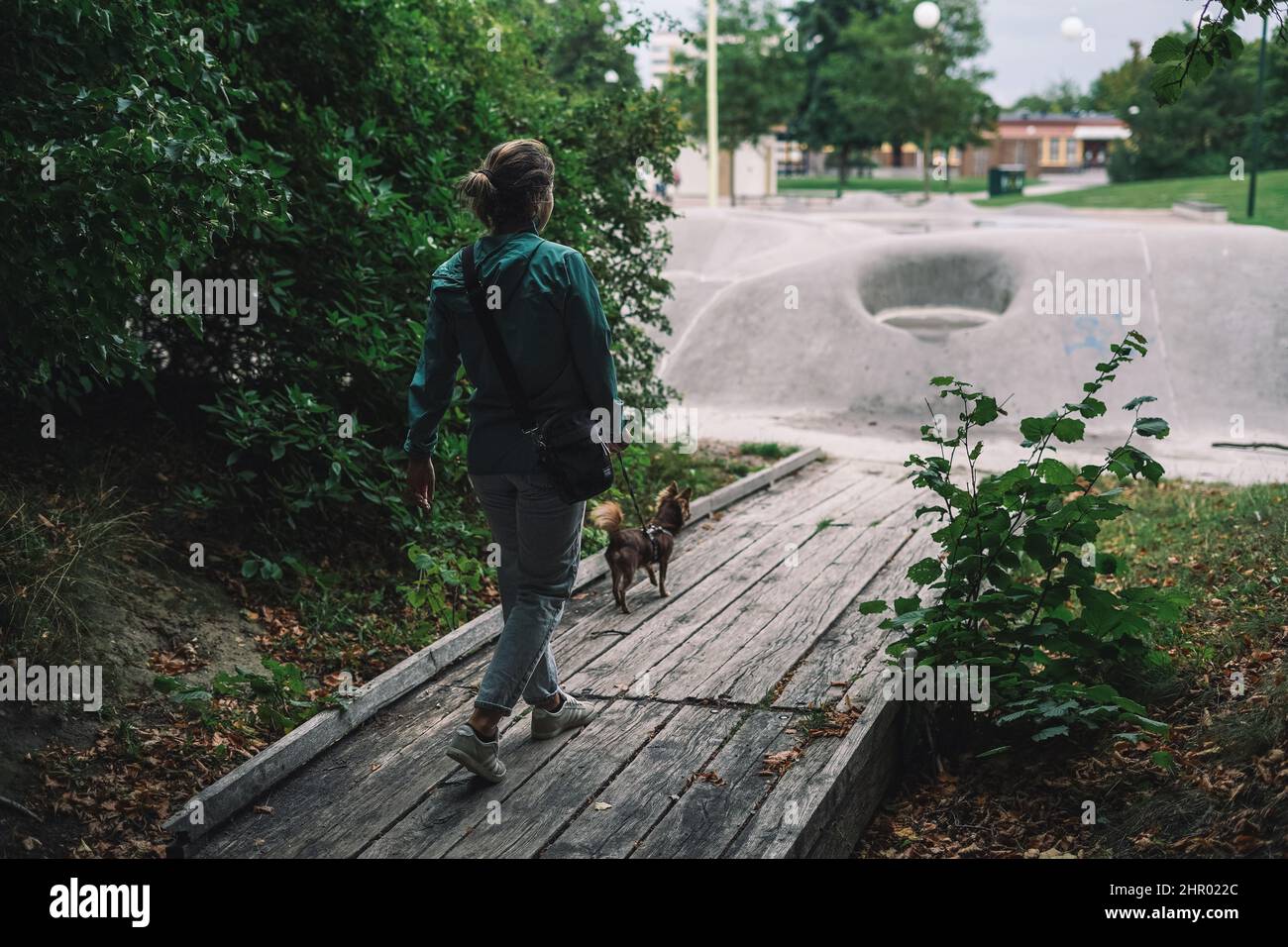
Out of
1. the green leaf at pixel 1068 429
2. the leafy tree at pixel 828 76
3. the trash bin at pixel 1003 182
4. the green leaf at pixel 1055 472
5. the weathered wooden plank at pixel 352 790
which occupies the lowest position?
the weathered wooden plank at pixel 352 790

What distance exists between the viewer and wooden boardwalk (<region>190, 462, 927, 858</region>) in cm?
410

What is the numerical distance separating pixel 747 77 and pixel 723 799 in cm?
4651

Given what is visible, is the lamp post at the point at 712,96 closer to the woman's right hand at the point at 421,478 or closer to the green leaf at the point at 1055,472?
the green leaf at the point at 1055,472

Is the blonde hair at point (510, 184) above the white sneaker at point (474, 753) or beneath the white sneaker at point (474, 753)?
above

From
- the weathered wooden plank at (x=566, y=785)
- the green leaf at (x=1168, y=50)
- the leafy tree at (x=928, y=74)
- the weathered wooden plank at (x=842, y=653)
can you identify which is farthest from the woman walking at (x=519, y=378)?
the leafy tree at (x=928, y=74)

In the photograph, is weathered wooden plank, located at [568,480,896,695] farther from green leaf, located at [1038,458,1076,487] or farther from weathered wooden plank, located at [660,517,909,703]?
green leaf, located at [1038,458,1076,487]

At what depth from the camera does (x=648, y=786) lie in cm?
448

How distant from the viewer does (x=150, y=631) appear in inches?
223

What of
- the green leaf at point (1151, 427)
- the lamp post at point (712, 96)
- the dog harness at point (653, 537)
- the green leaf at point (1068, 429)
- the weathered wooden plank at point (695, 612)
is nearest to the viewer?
the green leaf at point (1151, 427)

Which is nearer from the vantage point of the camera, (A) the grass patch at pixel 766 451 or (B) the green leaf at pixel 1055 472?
(B) the green leaf at pixel 1055 472

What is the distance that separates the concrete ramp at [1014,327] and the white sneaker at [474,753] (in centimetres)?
1263

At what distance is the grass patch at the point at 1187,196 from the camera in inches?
1160

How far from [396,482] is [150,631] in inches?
72.1
